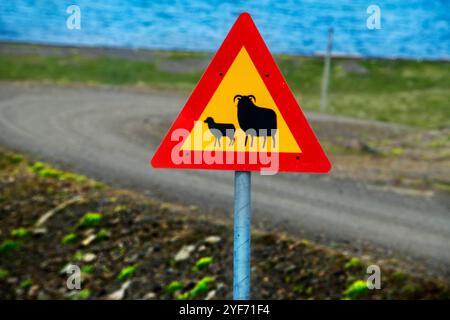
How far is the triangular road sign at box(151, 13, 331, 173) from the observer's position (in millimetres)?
3285

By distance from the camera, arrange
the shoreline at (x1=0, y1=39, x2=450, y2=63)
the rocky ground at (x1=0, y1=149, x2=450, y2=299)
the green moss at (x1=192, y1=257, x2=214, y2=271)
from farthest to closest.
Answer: the shoreline at (x1=0, y1=39, x2=450, y2=63) → the green moss at (x1=192, y1=257, x2=214, y2=271) → the rocky ground at (x1=0, y1=149, x2=450, y2=299)

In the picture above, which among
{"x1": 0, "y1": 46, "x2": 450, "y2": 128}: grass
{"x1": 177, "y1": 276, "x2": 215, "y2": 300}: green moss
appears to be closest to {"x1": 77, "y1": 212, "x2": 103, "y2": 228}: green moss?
{"x1": 177, "y1": 276, "x2": 215, "y2": 300}: green moss

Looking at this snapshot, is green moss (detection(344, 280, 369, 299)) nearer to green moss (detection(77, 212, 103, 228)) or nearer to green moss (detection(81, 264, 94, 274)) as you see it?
green moss (detection(81, 264, 94, 274))

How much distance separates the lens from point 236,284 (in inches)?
125

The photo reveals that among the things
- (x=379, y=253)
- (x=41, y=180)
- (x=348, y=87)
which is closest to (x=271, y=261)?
(x=379, y=253)

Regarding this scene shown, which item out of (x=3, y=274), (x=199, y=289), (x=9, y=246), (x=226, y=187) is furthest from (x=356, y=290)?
(x=9, y=246)

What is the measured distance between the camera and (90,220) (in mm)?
8422

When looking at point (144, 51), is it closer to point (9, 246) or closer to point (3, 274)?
point (9, 246)

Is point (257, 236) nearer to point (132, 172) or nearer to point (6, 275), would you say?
point (6, 275)

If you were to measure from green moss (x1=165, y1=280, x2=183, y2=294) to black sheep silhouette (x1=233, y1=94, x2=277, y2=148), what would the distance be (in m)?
3.84

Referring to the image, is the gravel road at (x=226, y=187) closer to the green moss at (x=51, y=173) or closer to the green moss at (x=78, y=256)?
the green moss at (x=51, y=173)

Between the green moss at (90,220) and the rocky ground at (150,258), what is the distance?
2cm

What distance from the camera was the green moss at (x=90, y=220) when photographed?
8359 millimetres

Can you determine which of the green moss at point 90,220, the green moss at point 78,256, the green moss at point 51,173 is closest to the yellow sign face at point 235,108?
the green moss at point 78,256
